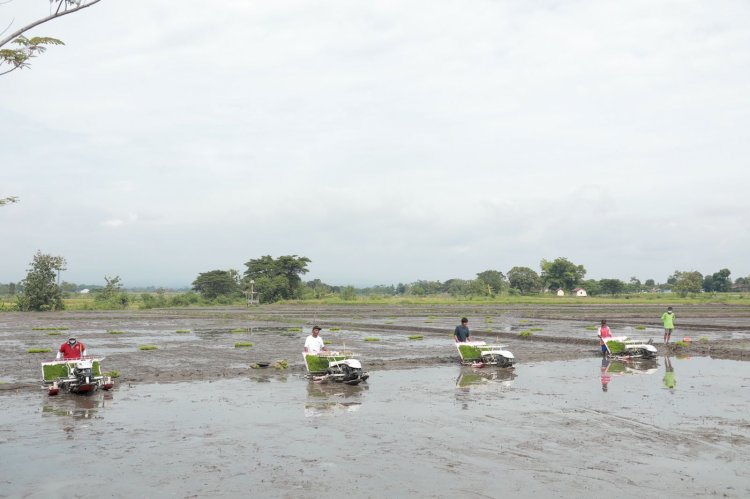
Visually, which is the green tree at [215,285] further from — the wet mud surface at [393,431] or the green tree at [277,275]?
the wet mud surface at [393,431]

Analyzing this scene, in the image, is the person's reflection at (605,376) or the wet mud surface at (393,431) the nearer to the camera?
the wet mud surface at (393,431)

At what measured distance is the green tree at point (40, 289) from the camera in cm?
7612

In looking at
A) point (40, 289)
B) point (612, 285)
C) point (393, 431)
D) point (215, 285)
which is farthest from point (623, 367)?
point (612, 285)

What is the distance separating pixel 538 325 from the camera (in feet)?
153

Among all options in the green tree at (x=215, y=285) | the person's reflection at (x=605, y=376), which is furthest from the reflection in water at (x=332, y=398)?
the green tree at (x=215, y=285)

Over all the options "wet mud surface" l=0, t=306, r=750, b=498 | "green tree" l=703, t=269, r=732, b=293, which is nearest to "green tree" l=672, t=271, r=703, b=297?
"green tree" l=703, t=269, r=732, b=293

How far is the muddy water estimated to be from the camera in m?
9.69

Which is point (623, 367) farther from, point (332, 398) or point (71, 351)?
point (71, 351)

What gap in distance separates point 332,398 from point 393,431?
13.3 ft

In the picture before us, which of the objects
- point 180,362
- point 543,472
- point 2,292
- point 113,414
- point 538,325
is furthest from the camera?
point 2,292

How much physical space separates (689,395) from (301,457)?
11.1 meters

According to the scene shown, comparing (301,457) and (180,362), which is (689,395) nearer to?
(301,457)

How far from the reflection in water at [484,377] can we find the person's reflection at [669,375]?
4.48 meters

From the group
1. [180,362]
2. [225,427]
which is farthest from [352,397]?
[180,362]
